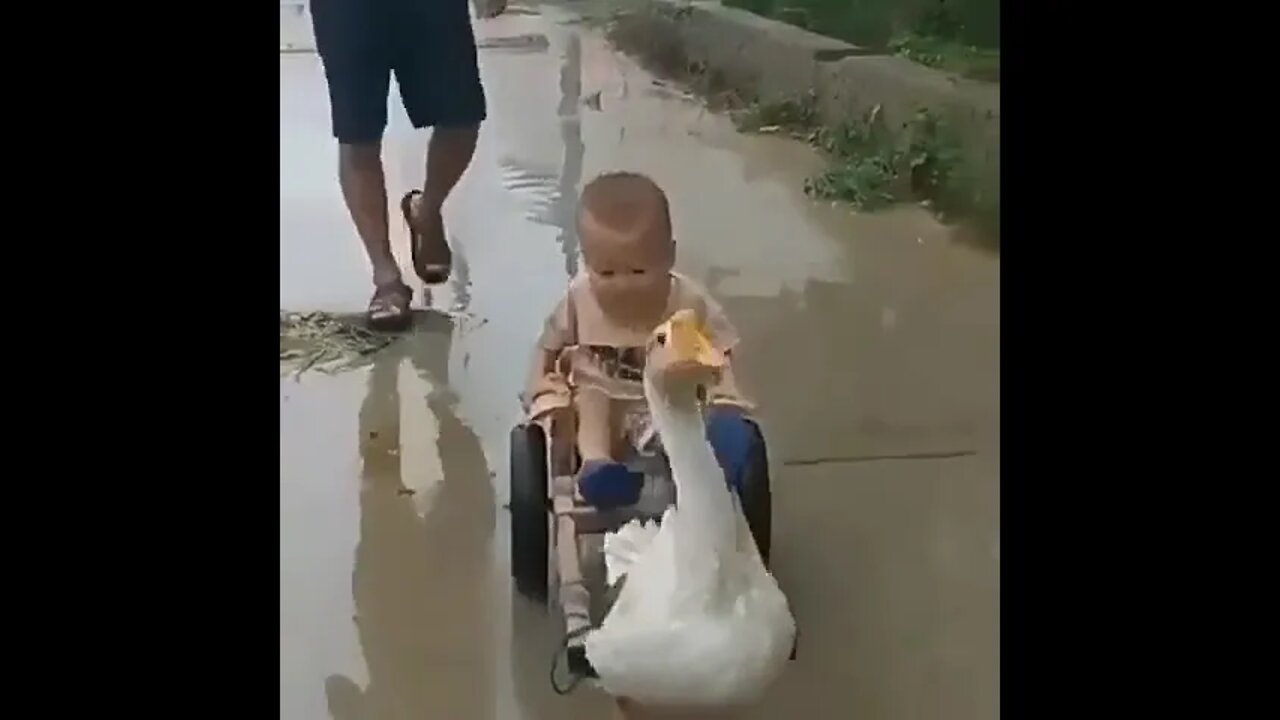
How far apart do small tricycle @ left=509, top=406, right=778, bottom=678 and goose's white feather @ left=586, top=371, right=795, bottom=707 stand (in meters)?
0.10

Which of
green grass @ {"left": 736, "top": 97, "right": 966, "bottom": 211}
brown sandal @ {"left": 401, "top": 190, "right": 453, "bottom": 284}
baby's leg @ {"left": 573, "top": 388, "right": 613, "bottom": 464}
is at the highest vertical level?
green grass @ {"left": 736, "top": 97, "right": 966, "bottom": 211}

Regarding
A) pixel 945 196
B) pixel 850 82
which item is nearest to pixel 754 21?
pixel 850 82

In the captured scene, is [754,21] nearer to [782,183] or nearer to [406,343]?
[782,183]

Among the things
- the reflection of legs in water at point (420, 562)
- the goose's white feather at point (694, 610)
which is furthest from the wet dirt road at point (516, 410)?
the goose's white feather at point (694, 610)

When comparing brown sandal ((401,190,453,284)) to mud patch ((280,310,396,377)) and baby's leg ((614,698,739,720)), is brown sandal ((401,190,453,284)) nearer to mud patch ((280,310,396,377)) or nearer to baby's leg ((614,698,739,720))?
mud patch ((280,310,396,377))

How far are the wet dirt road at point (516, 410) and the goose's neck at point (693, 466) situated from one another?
0.14 metres

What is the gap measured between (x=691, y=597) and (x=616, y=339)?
0.70 ft

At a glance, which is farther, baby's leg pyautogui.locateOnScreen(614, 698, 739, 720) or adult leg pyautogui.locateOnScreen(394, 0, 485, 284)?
adult leg pyautogui.locateOnScreen(394, 0, 485, 284)

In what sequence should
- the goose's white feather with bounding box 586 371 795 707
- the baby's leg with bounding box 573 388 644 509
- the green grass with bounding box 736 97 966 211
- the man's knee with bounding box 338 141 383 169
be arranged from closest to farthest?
1. the goose's white feather with bounding box 586 371 795 707
2. the baby's leg with bounding box 573 388 644 509
3. the man's knee with bounding box 338 141 383 169
4. the green grass with bounding box 736 97 966 211

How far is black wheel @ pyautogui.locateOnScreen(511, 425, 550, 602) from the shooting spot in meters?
0.87

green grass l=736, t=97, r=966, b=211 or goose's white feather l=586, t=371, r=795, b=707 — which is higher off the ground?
green grass l=736, t=97, r=966, b=211

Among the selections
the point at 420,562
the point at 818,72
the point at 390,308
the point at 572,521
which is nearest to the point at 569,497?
the point at 572,521

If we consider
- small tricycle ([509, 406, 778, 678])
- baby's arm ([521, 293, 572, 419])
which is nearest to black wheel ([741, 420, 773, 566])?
small tricycle ([509, 406, 778, 678])

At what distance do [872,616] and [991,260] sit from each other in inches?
10.1
